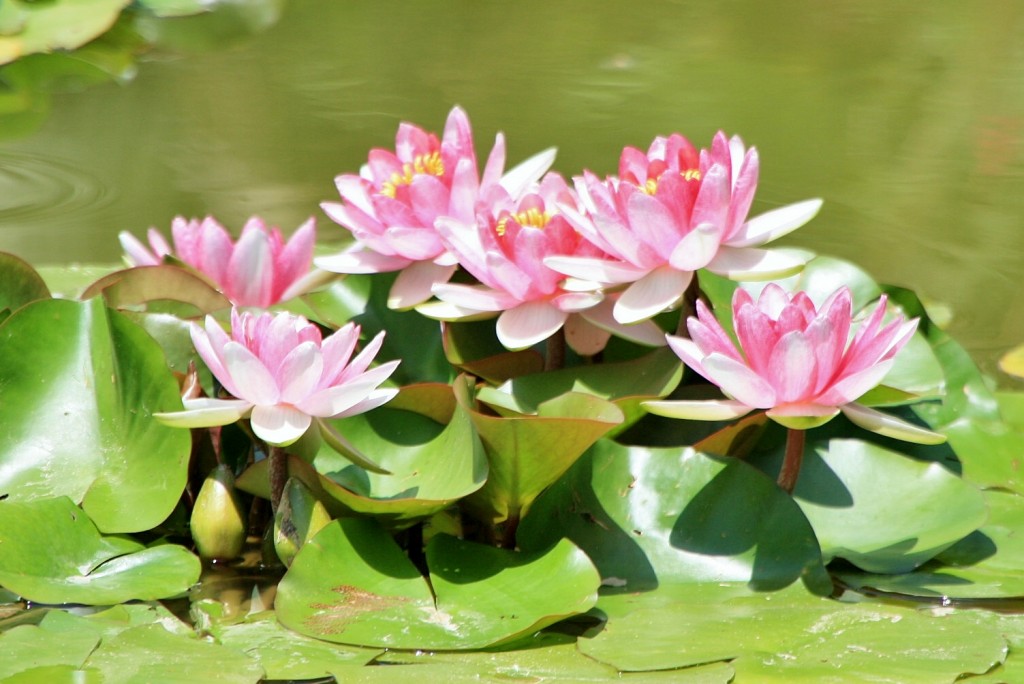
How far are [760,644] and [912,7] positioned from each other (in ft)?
14.3

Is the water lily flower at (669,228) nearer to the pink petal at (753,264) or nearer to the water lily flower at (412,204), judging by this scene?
the pink petal at (753,264)

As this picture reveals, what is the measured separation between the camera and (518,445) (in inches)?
49.7

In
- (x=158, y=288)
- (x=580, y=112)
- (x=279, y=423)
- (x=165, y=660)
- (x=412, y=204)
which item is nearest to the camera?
(x=165, y=660)

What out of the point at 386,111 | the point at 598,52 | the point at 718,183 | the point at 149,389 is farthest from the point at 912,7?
the point at 149,389

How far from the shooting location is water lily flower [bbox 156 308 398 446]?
48.9 inches

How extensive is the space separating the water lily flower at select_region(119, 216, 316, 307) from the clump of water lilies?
0.08 metres

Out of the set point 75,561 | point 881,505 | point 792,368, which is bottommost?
point 75,561

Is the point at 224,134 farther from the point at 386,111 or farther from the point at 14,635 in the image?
the point at 14,635

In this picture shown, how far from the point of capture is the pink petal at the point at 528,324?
1.36 meters

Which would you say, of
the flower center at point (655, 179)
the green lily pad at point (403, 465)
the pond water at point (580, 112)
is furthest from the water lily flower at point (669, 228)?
the pond water at point (580, 112)

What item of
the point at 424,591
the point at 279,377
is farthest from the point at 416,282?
the point at 424,591

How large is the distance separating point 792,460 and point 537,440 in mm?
333

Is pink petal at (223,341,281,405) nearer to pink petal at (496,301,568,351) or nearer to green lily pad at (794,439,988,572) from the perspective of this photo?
pink petal at (496,301,568,351)

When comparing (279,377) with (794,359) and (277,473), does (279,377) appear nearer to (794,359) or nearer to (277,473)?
(277,473)
